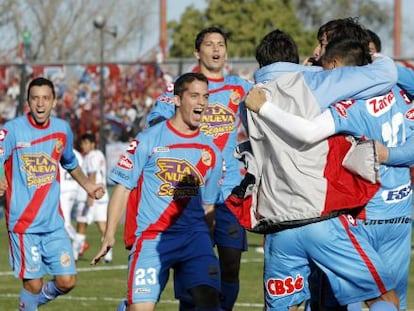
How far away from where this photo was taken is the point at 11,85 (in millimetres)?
36281

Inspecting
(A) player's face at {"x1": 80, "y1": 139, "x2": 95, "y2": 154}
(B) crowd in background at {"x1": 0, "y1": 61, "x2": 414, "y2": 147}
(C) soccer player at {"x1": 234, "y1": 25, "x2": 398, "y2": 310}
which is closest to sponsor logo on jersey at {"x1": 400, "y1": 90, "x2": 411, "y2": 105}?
(C) soccer player at {"x1": 234, "y1": 25, "x2": 398, "y2": 310}

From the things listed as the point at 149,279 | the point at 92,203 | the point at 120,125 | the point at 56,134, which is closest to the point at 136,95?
the point at 120,125

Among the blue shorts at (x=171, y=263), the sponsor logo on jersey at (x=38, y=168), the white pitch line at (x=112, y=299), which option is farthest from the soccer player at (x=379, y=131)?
the white pitch line at (x=112, y=299)

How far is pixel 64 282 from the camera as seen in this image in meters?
12.4

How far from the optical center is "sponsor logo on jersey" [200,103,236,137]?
11867 millimetres

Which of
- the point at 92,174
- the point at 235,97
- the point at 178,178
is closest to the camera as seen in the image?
the point at 178,178

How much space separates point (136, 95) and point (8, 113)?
3902 mm

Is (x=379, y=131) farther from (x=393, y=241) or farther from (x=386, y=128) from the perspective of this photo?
(x=393, y=241)

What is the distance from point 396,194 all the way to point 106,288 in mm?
7604

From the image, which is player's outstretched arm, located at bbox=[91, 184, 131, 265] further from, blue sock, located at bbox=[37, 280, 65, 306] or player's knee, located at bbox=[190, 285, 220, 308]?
blue sock, located at bbox=[37, 280, 65, 306]

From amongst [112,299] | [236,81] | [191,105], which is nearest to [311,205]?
[191,105]

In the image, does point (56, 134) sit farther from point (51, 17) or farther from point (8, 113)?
point (51, 17)

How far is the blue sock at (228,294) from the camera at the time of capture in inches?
468

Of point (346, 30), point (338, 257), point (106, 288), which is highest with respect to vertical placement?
point (346, 30)
